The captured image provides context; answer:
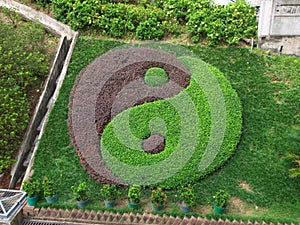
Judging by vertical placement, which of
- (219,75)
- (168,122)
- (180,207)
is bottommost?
(180,207)

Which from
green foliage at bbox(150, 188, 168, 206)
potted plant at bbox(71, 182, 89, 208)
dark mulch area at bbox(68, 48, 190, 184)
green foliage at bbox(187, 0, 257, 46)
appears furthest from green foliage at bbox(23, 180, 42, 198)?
green foliage at bbox(187, 0, 257, 46)

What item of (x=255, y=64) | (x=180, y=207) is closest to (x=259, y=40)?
(x=255, y=64)

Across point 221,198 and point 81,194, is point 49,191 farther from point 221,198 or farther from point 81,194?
point 221,198

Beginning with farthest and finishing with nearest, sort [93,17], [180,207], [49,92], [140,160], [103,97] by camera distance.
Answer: [93,17] → [49,92] → [103,97] → [140,160] → [180,207]

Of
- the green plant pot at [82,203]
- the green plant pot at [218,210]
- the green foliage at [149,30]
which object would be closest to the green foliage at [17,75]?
the green plant pot at [82,203]

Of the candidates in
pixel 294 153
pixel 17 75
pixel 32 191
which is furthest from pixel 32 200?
pixel 294 153

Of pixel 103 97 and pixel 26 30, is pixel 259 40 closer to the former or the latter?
pixel 103 97

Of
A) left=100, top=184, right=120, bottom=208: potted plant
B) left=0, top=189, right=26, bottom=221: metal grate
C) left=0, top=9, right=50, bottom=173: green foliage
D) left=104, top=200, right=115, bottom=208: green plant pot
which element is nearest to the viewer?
left=0, top=189, right=26, bottom=221: metal grate

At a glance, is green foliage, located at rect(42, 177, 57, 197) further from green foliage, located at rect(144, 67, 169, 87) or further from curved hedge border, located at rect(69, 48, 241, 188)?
green foliage, located at rect(144, 67, 169, 87)
